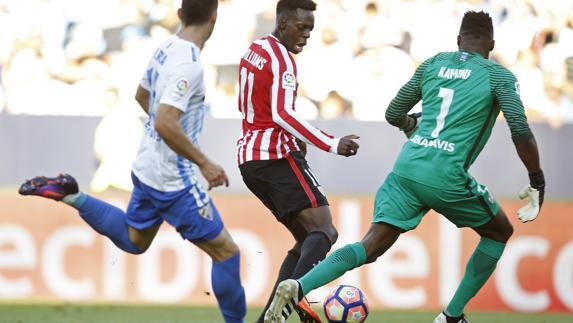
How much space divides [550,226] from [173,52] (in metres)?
5.75

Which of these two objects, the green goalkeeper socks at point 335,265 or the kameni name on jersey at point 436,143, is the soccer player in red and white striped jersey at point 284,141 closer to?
the green goalkeeper socks at point 335,265

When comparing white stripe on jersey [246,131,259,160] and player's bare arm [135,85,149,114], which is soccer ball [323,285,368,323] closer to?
white stripe on jersey [246,131,259,160]

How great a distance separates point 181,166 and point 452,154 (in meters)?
1.55

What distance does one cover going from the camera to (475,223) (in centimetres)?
634

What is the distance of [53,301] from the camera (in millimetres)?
9961

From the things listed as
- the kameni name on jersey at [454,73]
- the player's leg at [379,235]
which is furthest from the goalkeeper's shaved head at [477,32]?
the player's leg at [379,235]

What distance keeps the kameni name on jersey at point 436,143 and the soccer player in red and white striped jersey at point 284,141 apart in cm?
53

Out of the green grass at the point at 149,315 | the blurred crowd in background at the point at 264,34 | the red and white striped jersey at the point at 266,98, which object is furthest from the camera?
the blurred crowd in background at the point at 264,34

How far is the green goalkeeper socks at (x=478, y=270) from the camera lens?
257 inches

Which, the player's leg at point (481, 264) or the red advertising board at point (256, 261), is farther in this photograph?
the red advertising board at point (256, 261)

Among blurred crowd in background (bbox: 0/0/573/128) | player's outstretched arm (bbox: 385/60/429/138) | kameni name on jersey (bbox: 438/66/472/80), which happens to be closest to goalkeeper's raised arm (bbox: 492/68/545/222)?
kameni name on jersey (bbox: 438/66/472/80)

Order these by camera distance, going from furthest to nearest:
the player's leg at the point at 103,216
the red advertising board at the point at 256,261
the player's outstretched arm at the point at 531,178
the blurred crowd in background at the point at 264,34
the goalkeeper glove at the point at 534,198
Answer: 1. the blurred crowd in background at the point at 264,34
2. the red advertising board at the point at 256,261
3. the goalkeeper glove at the point at 534,198
4. the player's outstretched arm at the point at 531,178
5. the player's leg at the point at 103,216

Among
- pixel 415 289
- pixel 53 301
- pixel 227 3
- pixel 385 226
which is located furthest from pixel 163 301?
pixel 385 226

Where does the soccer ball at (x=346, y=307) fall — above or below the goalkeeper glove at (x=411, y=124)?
below
